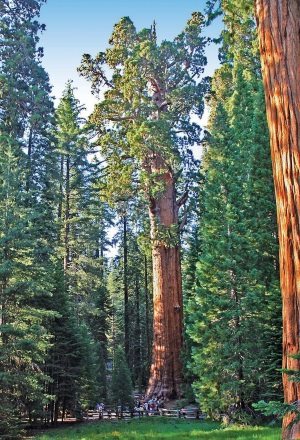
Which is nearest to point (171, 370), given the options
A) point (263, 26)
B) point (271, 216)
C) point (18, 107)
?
point (271, 216)

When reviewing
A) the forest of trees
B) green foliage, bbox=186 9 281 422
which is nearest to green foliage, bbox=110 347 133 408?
the forest of trees

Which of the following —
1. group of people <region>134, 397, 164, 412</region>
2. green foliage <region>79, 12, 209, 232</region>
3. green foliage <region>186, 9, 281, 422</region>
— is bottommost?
group of people <region>134, 397, 164, 412</region>

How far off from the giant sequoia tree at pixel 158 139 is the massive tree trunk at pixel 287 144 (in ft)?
55.6

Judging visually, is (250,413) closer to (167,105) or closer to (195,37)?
(167,105)

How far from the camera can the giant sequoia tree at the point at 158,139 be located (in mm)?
22453

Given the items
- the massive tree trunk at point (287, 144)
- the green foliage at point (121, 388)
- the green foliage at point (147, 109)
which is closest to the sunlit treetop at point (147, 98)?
the green foliage at point (147, 109)

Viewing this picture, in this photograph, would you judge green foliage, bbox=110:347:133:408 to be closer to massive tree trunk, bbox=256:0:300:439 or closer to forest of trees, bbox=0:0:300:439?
forest of trees, bbox=0:0:300:439

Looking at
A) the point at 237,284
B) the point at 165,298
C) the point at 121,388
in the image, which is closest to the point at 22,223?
the point at 237,284

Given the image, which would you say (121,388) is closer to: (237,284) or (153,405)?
(153,405)

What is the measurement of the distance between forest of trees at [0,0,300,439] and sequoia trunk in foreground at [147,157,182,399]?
0.06 meters

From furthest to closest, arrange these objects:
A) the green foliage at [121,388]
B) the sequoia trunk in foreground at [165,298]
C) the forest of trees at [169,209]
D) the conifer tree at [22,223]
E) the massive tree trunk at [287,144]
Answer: the green foliage at [121,388]
the sequoia trunk in foreground at [165,298]
the conifer tree at [22,223]
the forest of trees at [169,209]
the massive tree trunk at [287,144]

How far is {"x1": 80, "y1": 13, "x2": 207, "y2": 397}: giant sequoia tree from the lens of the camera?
884 inches

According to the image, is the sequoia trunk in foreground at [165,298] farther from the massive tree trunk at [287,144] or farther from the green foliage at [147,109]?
the massive tree trunk at [287,144]

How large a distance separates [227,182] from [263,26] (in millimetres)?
11861
